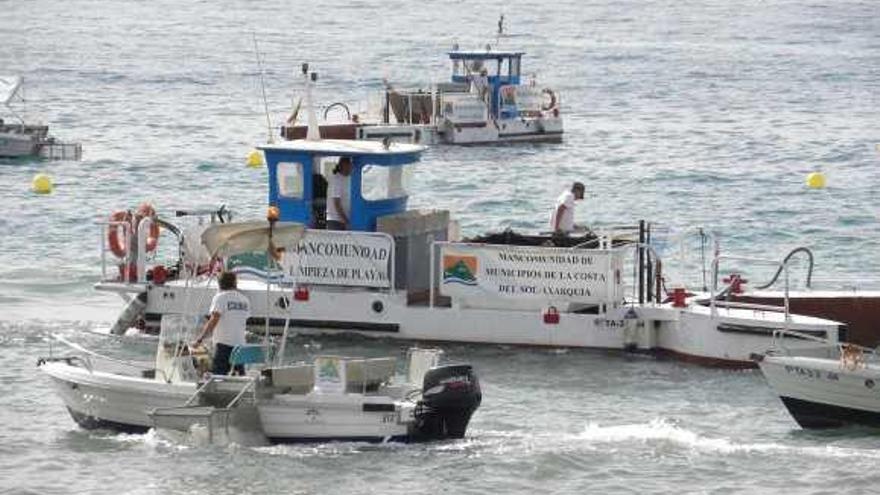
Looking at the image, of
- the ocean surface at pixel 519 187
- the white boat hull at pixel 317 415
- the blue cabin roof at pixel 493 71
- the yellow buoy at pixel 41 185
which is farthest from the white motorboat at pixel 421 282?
the blue cabin roof at pixel 493 71

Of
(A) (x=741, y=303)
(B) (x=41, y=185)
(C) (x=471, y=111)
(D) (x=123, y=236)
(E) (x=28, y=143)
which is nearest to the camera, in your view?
(A) (x=741, y=303)

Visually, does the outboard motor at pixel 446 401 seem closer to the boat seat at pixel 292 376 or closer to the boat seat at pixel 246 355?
the boat seat at pixel 292 376

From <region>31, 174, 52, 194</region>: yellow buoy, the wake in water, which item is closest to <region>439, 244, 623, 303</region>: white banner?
the wake in water

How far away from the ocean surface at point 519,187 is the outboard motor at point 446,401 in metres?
0.23

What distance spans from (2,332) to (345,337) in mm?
4455

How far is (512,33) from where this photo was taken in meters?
117

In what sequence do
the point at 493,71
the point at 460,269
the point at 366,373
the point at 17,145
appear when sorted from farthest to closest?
the point at 493,71 < the point at 17,145 < the point at 460,269 < the point at 366,373

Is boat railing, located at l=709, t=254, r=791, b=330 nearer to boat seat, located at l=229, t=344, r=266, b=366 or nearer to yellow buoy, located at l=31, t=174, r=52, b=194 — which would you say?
boat seat, located at l=229, t=344, r=266, b=366

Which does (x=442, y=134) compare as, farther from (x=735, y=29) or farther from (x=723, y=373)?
(x=735, y=29)

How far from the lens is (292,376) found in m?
24.1

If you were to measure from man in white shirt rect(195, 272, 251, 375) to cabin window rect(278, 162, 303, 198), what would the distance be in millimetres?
6089

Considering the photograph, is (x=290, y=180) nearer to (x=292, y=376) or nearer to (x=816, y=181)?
(x=292, y=376)

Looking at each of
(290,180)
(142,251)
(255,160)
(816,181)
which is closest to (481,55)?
(255,160)

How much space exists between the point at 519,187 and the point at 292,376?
28.6m
